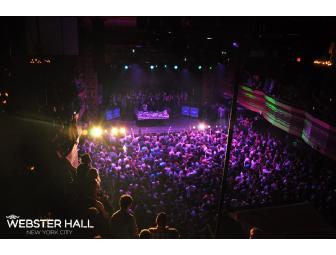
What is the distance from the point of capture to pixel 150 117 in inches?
775

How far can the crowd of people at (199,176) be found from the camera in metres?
7.72

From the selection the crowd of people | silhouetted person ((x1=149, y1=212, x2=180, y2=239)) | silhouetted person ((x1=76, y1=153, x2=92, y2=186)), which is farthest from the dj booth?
silhouetted person ((x1=149, y1=212, x2=180, y2=239))

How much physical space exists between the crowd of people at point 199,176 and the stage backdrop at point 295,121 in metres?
0.61

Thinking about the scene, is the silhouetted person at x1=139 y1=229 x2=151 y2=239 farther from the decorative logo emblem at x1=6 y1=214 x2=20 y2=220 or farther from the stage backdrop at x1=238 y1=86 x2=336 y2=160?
the stage backdrop at x1=238 y1=86 x2=336 y2=160

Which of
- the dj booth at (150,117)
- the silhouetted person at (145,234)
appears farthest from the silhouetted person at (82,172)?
the dj booth at (150,117)

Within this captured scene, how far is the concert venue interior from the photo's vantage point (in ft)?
15.8

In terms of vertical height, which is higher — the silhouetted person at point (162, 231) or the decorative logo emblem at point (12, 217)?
the silhouetted person at point (162, 231)

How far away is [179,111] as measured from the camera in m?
22.3

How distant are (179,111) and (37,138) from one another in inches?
639

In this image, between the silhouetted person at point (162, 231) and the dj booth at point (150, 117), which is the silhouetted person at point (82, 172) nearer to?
the silhouetted person at point (162, 231)

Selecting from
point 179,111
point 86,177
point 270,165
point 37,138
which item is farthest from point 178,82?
point 86,177

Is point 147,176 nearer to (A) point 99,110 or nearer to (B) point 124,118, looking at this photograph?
(A) point 99,110

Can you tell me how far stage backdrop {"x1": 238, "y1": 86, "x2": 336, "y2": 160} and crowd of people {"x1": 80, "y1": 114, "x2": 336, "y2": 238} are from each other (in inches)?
24.0

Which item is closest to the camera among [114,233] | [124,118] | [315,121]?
[114,233]
